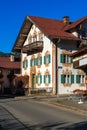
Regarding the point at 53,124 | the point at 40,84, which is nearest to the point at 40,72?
the point at 40,84

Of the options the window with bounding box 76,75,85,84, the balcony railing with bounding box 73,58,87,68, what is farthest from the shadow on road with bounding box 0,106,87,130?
the window with bounding box 76,75,85,84

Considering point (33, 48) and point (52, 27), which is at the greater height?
point (52, 27)

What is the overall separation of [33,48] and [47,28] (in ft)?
11.5

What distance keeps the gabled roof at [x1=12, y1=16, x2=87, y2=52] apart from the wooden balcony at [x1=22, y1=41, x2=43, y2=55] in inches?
88.1

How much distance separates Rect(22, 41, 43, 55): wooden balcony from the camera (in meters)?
48.2

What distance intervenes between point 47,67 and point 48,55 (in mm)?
1663

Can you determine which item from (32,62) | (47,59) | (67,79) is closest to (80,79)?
(67,79)

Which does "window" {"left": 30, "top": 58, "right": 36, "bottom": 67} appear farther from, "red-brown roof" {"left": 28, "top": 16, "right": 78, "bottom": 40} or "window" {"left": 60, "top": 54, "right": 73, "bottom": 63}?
"window" {"left": 60, "top": 54, "right": 73, "bottom": 63}

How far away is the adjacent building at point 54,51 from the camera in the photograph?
45.9m

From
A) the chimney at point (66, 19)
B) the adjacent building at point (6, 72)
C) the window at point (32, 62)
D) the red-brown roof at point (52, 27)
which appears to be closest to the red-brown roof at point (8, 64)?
the adjacent building at point (6, 72)

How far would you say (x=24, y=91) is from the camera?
50062mm

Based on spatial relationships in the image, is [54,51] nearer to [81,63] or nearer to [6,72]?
[81,63]

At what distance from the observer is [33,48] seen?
49.3 m

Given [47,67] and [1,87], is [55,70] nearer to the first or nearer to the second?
[47,67]
